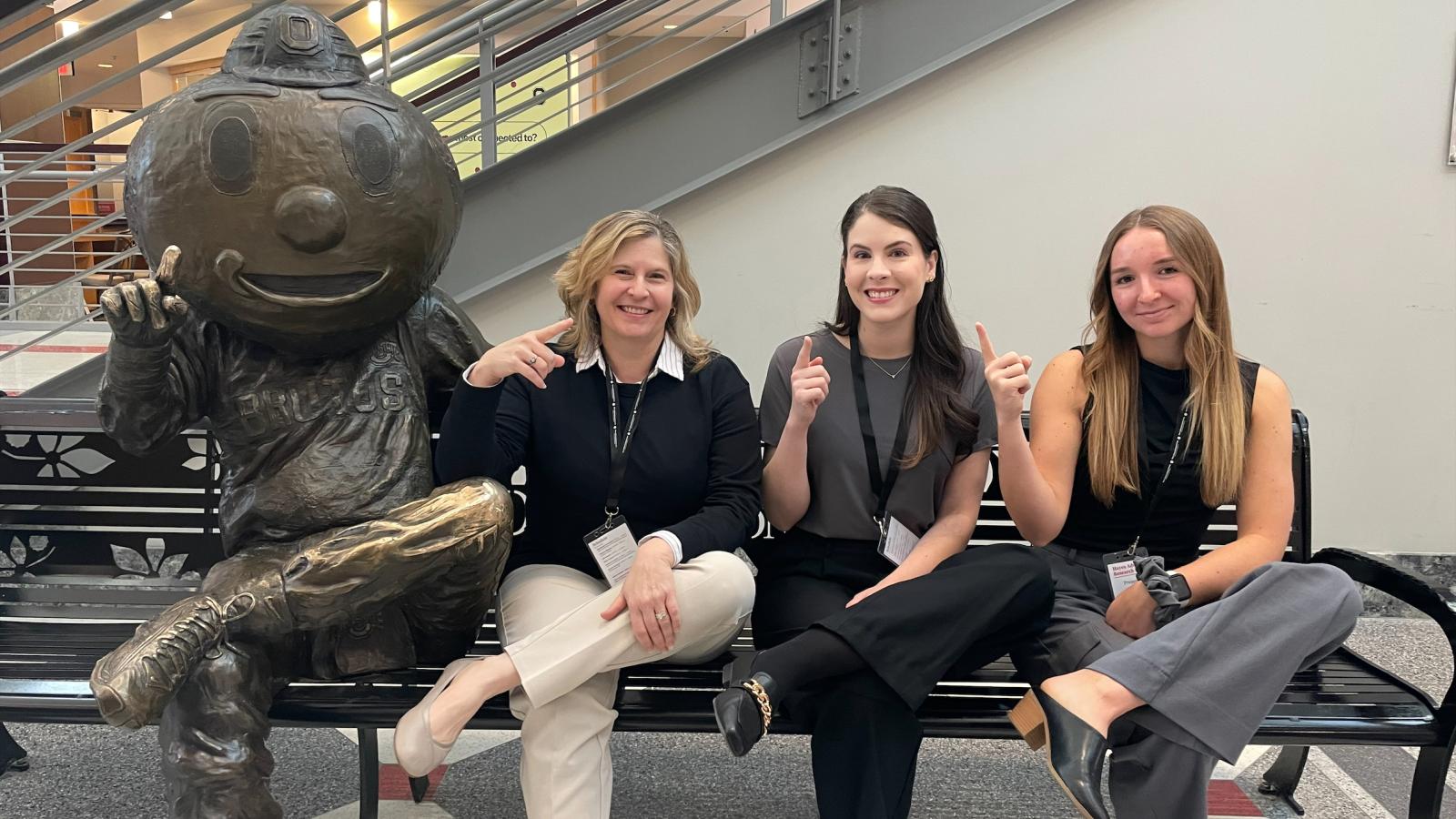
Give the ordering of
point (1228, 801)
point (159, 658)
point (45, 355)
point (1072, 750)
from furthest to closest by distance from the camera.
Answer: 1. point (45, 355)
2. point (1228, 801)
3. point (1072, 750)
4. point (159, 658)

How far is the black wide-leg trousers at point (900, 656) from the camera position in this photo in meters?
1.77

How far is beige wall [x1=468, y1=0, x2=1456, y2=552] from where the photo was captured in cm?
343

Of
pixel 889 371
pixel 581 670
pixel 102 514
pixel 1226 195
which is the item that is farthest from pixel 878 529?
pixel 1226 195

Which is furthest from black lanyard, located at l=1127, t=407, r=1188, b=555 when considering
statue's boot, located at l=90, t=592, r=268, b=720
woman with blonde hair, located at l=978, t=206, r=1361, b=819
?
statue's boot, located at l=90, t=592, r=268, b=720

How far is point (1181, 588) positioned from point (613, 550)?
111cm

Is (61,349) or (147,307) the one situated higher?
(147,307)

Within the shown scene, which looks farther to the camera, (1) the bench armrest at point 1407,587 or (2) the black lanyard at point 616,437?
(2) the black lanyard at point 616,437

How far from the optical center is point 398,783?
242 centimetres

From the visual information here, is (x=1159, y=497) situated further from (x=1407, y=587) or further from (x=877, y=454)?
(x=877, y=454)

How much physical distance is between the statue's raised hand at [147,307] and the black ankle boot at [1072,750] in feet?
5.36

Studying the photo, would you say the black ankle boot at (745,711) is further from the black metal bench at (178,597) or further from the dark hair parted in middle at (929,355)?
the dark hair parted in middle at (929,355)

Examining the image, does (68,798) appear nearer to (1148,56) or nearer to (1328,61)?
(1148,56)

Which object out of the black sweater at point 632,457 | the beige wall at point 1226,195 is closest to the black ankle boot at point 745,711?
the black sweater at point 632,457

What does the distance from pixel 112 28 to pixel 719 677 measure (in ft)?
8.51
